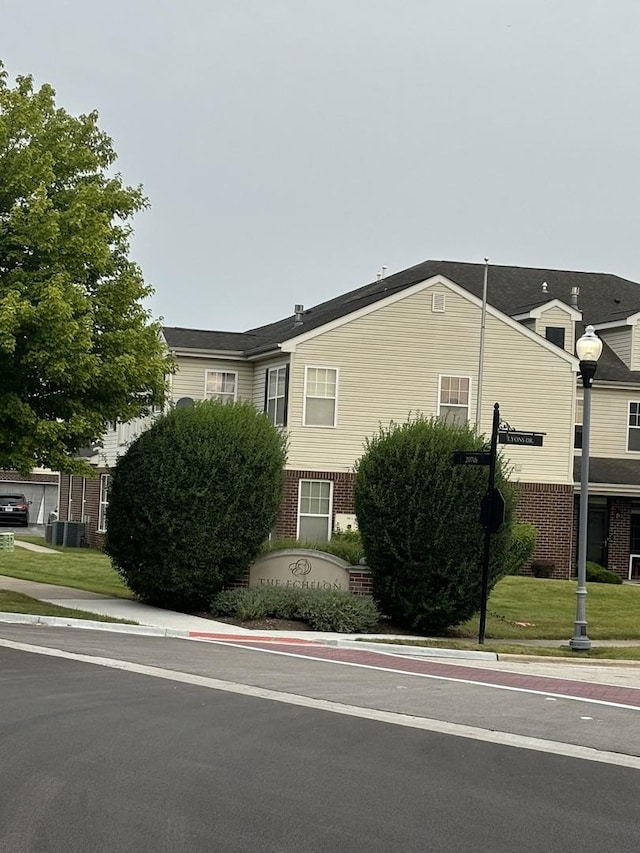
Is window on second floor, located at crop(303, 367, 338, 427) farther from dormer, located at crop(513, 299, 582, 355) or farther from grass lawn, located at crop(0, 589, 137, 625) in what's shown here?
grass lawn, located at crop(0, 589, 137, 625)

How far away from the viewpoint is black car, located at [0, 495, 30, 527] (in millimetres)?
60406

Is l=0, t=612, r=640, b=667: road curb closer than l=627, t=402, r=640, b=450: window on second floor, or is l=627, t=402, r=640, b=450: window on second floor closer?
l=0, t=612, r=640, b=667: road curb

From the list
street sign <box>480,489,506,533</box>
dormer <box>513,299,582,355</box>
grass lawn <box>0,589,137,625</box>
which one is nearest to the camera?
street sign <box>480,489,506,533</box>

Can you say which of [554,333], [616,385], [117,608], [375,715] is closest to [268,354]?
[554,333]

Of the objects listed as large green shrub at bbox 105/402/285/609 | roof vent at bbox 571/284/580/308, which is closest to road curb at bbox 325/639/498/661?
large green shrub at bbox 105/402/285/609

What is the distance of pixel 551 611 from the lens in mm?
28406

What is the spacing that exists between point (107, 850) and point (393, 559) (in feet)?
54.1

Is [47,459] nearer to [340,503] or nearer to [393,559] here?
[393,559]

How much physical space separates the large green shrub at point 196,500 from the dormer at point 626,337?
66.9ft

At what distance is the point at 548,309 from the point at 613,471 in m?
5.34

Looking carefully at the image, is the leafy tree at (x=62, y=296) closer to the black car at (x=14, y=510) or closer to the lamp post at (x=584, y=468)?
the lamp post at (x=584, y=468)

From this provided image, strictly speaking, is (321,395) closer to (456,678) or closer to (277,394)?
(277,394)

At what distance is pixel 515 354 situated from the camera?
38.6 meters

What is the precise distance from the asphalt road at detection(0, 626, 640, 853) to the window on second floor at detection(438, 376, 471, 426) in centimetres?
2461
